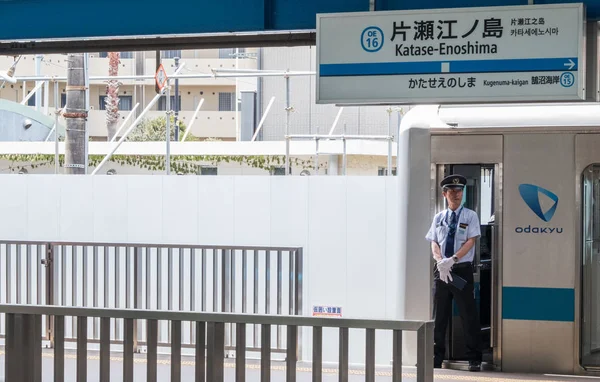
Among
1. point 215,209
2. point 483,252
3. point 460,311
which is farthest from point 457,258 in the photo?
point 215,209

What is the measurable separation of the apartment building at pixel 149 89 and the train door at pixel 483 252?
85.4 ft

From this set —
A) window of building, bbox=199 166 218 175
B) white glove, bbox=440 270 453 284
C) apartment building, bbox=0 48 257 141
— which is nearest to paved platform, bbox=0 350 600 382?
white glove, bbox=440 270 453 284

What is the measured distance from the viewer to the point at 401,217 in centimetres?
827

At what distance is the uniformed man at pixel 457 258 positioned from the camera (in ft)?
26.1

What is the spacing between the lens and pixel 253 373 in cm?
699

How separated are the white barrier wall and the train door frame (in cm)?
349

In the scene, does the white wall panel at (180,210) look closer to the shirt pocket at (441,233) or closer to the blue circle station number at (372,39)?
the shirt pocket at (441,233)

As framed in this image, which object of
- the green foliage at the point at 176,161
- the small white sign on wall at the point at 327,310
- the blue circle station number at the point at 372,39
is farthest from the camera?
the green foliage at the point at 176,161

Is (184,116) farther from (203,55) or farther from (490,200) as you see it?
(490,200)

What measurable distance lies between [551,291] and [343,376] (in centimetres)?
339

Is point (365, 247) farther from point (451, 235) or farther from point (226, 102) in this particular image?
point (226, 102)

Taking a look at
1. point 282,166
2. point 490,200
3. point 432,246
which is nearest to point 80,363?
point 432,246

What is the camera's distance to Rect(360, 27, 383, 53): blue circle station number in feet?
21.5

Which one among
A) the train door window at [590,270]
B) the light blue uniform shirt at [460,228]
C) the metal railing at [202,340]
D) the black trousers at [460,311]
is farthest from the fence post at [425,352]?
the train door window at [590,270]
